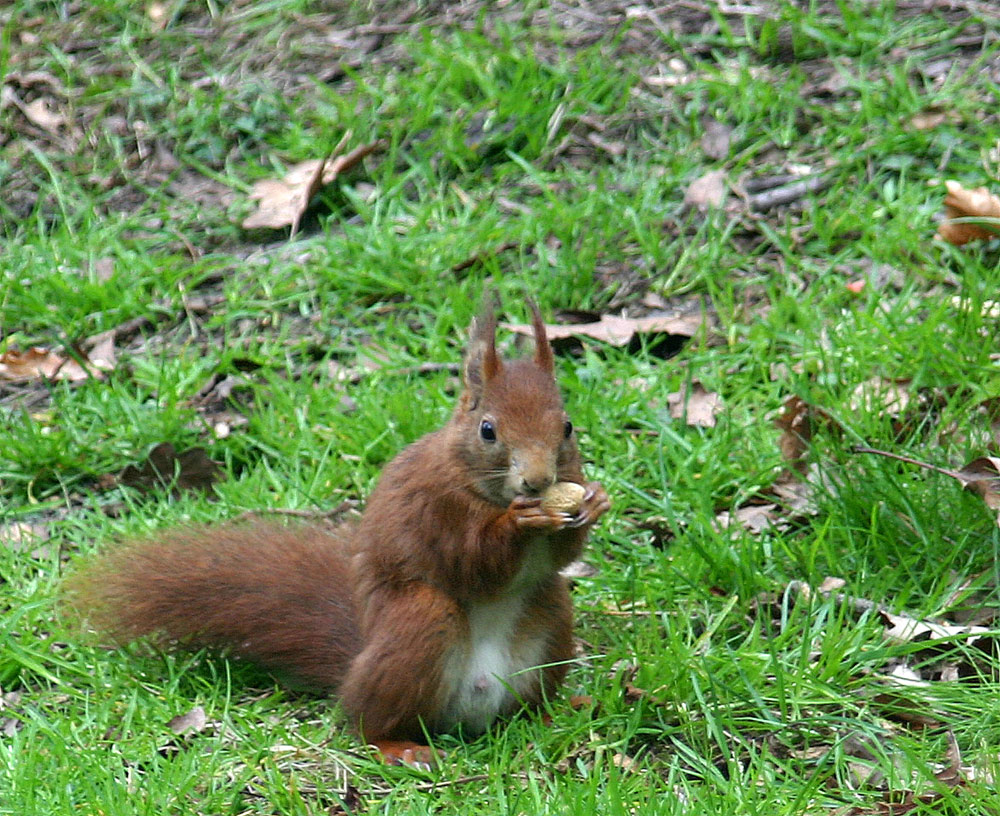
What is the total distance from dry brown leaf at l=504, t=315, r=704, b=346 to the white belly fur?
135 cm

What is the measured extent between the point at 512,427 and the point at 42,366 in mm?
2012

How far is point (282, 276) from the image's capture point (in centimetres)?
436

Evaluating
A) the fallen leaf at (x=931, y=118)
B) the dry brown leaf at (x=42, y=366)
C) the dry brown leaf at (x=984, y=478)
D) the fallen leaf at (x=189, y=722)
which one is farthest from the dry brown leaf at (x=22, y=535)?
the fallen leaf at (x=931, y=118)

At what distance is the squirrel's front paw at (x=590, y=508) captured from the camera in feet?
8.36

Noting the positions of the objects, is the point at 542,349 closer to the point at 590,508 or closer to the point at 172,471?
the point at 590,508

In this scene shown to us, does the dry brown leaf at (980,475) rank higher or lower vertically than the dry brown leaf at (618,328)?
higher

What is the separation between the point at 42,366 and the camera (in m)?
4.13

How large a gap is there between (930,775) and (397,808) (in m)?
0.88

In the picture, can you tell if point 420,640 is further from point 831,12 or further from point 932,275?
point 831,12

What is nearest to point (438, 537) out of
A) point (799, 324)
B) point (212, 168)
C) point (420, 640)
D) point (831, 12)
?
point (420, 640)

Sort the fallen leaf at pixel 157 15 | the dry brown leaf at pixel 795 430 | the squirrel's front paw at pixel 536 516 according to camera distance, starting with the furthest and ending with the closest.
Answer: the fallen leaf at pixel 157 15, the dry brown leaf at pixel 795 430, the squirrel's front paw at pixel 536 516

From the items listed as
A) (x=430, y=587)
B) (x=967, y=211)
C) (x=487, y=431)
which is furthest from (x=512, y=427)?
(x=967, y=211)

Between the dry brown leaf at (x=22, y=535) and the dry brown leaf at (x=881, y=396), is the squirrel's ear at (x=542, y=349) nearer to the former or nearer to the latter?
the dry brown leaf at (x=881, y=396)

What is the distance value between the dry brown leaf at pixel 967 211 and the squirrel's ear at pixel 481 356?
1708 mm
